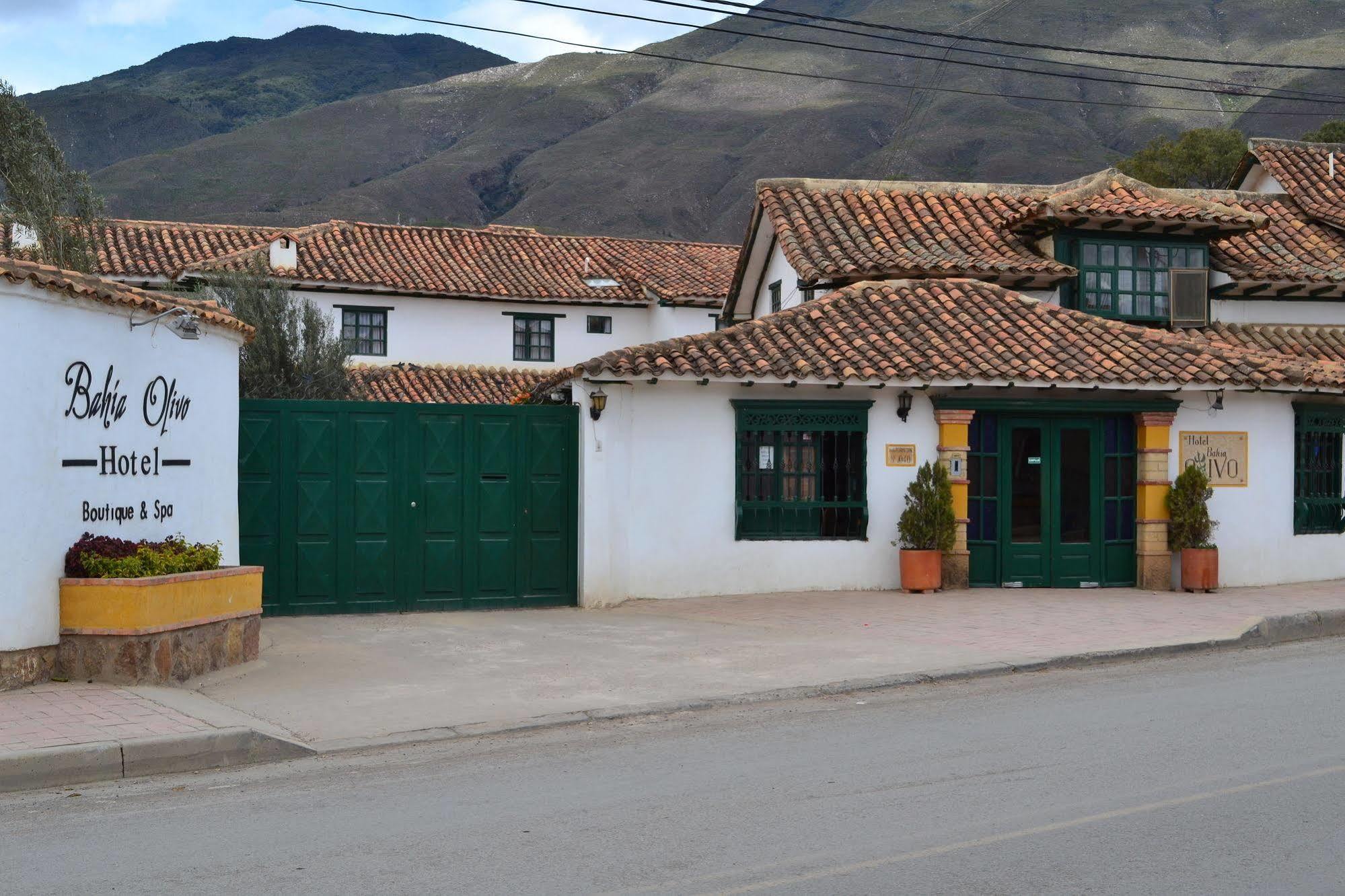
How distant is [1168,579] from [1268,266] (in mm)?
7182

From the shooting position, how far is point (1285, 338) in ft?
69.7

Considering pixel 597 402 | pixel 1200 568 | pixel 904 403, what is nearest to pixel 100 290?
pixel 597 402

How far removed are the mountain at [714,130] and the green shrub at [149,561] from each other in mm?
99800

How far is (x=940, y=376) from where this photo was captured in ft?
53.0

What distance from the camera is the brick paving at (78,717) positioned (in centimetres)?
810

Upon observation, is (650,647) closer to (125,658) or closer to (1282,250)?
(125,658)

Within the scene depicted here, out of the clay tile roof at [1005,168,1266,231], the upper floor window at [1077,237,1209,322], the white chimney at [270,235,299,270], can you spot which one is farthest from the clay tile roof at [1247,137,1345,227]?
the white chimney at [270,235,299,270]

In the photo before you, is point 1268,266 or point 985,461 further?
point 1268,266

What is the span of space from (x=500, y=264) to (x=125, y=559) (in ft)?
91.3

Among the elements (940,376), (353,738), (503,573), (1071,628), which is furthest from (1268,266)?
(353,738)

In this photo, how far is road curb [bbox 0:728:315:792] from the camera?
299 inches

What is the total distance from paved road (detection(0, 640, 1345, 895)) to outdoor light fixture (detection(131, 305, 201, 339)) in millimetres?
4797

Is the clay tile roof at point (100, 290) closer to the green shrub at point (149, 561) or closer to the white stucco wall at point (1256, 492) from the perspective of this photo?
the green shrub at point (149, 561)

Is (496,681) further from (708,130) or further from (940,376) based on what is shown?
(708,130)
